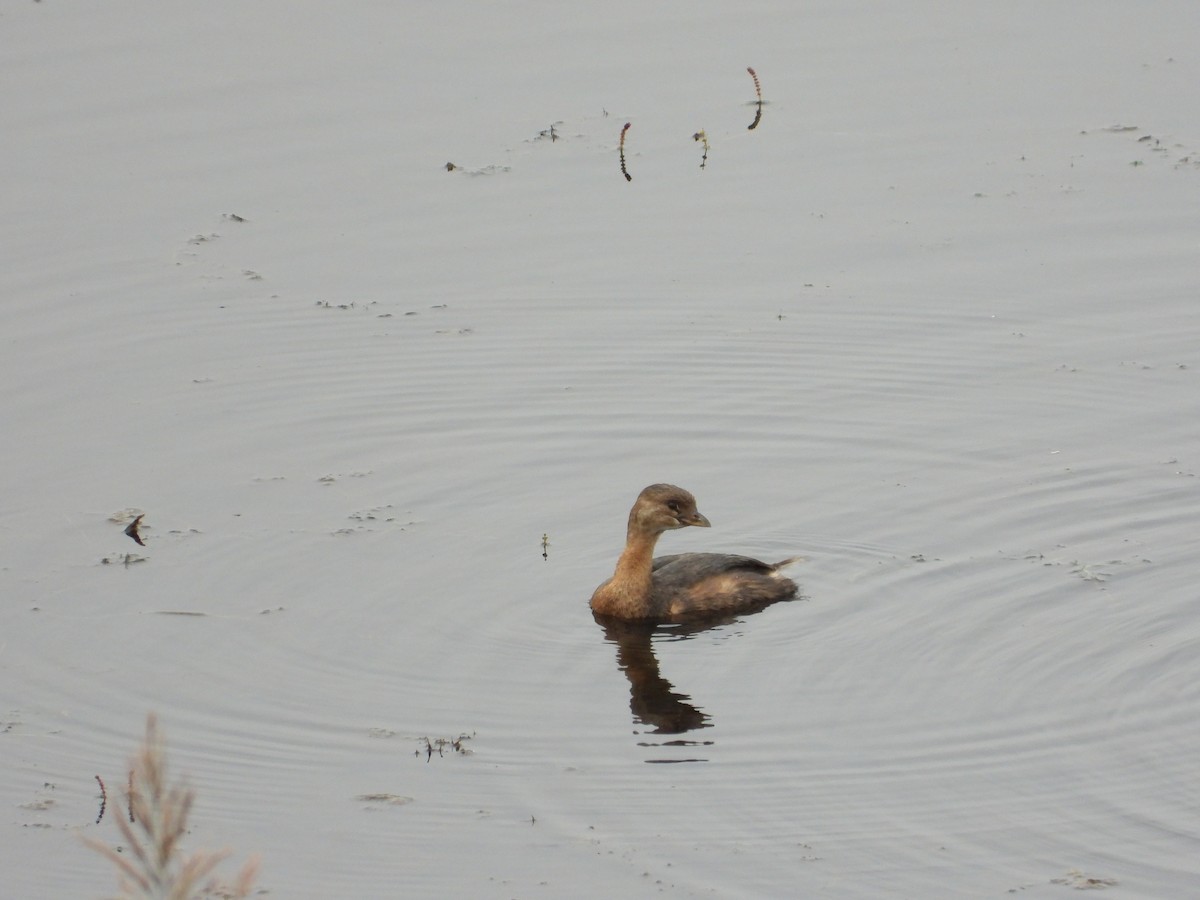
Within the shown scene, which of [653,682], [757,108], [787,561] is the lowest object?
[653,682]

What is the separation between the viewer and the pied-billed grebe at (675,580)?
11633mm

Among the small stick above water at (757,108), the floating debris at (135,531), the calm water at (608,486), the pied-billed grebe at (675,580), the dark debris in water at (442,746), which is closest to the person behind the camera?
the calm water at (608,486)

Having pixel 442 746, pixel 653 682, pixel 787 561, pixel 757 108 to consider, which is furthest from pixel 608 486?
pixel 757 108

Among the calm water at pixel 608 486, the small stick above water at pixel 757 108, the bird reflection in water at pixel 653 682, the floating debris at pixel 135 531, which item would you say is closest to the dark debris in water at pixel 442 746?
the calm water at pixel 608 486

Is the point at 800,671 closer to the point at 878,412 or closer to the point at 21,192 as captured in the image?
the point at 878,412

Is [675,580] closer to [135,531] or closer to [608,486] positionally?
[608,486]

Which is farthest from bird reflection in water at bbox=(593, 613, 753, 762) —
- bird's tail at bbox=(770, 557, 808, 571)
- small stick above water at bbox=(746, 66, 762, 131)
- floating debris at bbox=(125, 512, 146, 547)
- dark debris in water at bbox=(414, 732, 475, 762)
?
small stick above water at bbox=(746, 66, 762, 131)

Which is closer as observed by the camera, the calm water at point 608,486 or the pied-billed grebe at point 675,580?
the calm water at point 608,486

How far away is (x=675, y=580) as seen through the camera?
11828mm

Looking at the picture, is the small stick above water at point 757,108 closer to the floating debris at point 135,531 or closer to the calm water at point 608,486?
the calm water at point 608,486

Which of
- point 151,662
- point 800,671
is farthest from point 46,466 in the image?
point 800,671

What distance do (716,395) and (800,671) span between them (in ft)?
13.4

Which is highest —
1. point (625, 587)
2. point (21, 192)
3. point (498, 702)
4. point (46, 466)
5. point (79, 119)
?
point (79, 119)

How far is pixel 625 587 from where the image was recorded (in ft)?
38.2
